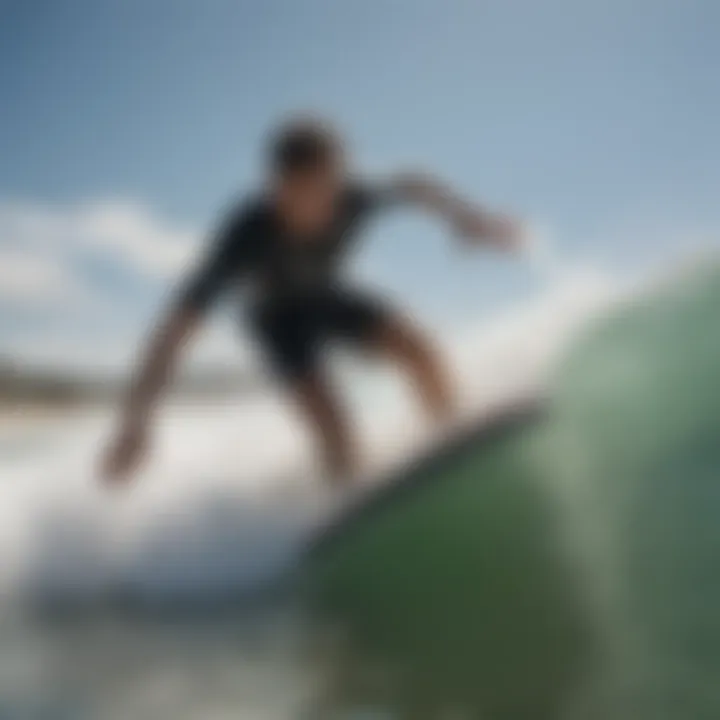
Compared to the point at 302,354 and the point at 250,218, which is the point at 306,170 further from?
the point at 302,354

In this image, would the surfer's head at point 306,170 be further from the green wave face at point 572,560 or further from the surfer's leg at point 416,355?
the green wave face at point 572,560

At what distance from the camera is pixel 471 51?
48.2 inches

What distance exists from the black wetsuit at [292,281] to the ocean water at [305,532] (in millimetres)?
79

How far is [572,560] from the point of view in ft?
3.78

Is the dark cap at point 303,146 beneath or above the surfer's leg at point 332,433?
above

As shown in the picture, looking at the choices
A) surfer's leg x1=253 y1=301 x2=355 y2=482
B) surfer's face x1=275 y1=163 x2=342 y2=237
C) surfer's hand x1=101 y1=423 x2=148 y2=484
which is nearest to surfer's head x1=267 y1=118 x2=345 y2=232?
surfer's face x1=275 y1=163 x2=342 y2=237

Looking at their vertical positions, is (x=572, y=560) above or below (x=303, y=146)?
below

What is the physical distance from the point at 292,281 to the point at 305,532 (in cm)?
30

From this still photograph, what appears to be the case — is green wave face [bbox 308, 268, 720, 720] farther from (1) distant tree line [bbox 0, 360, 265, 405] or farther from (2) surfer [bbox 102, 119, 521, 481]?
(1) distant tree line [bbox 0, 360, 265, 405]

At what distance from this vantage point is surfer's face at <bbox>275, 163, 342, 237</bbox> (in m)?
1.18

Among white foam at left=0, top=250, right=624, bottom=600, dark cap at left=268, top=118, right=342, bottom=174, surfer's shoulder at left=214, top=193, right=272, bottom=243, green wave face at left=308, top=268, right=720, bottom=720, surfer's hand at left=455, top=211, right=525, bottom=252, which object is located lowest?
green wave face at left=308, top=268, right=720, bottom=720

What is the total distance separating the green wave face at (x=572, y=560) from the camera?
41.8 inches

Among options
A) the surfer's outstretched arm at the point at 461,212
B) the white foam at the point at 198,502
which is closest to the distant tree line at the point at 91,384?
the white foam at the point at 198,502

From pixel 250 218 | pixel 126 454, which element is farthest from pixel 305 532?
pixel 250 218
